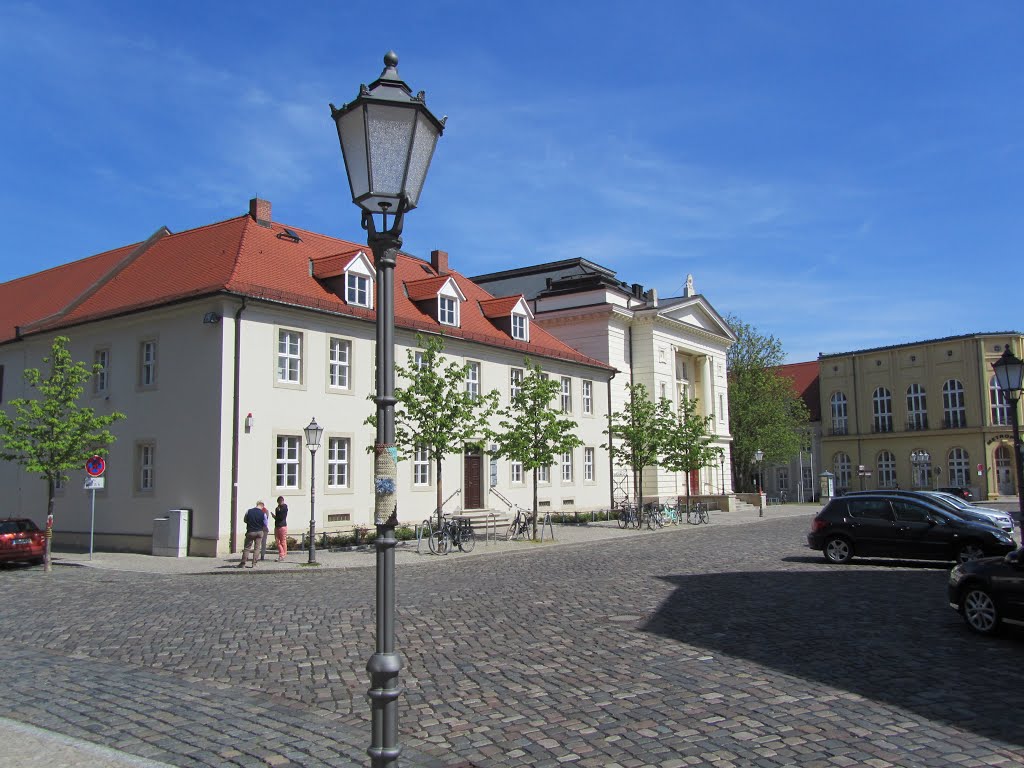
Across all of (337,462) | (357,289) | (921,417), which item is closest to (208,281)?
(357,289)

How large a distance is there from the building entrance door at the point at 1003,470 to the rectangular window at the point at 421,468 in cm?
5683

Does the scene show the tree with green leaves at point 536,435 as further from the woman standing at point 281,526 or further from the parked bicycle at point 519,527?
the woman standing at point 281,526

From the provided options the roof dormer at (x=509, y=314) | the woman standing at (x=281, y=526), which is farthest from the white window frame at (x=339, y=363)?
the roof dormer at (x=509, y=314)

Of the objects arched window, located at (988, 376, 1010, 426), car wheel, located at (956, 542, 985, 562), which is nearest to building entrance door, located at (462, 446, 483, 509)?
car wheel, located at (956, 542, 985, 562)

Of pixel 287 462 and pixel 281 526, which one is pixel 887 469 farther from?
pixel 281 526

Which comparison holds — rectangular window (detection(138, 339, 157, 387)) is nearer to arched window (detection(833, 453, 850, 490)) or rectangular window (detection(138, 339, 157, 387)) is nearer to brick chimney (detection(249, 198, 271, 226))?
brick chimney (detection(249, 198, 271, 226))

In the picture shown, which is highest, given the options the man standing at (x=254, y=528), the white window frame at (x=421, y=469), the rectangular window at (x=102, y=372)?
the rectangular window at (x=102, y=372)

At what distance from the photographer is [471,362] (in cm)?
3388

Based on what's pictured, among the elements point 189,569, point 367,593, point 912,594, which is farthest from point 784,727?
point 189,569

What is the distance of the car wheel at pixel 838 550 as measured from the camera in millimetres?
19312

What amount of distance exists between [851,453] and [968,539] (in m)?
62.6

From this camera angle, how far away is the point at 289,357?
85.1 ft

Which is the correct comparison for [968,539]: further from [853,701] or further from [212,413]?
[212,413]

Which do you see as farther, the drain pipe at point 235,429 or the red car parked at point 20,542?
the drain pipe at point 235,429
